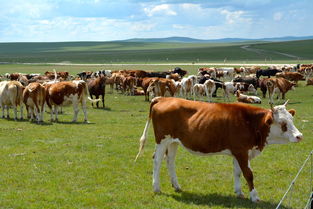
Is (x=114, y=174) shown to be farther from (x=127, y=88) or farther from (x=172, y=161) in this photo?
(x=127, y=88)

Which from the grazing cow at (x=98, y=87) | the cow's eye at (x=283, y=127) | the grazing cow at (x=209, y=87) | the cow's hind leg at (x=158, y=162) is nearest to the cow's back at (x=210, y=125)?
the cow's hind leg at (x=158, y=162)

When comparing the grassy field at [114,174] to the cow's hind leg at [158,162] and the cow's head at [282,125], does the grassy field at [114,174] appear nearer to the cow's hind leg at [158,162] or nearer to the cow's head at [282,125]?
the cow's hind leg at [158,162]

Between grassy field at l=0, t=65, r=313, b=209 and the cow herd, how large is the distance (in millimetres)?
3331

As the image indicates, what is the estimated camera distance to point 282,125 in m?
8.10

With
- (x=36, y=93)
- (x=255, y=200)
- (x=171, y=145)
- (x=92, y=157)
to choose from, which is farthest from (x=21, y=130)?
(x=255, y=200)

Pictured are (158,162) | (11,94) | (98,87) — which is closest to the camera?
(158,162)

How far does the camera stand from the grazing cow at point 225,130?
26.8 ft

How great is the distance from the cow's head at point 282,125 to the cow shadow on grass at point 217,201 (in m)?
1.24

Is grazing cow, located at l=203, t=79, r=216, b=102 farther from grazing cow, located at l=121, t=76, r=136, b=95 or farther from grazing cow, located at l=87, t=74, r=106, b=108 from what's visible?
grazing cow, located at l=121, t=76, r=136, b=95

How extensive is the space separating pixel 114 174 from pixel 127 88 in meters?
24.8

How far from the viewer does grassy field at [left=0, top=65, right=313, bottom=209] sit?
8.30 m

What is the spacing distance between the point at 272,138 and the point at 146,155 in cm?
480

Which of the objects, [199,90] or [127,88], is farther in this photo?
[127,88]

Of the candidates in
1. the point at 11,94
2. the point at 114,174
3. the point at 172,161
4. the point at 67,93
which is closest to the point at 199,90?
the point at 67,93
